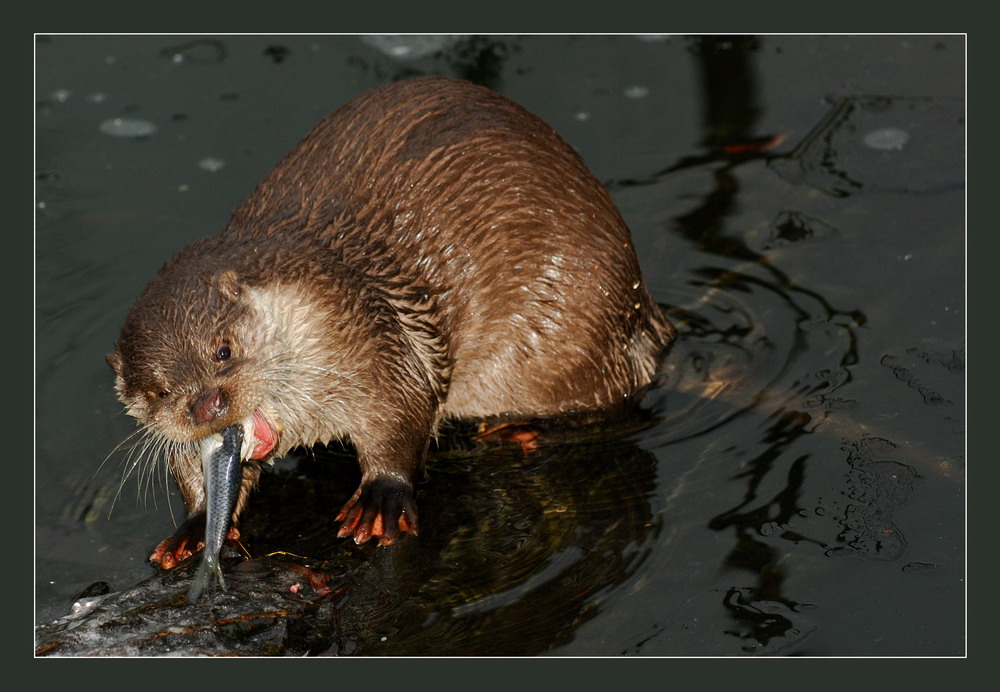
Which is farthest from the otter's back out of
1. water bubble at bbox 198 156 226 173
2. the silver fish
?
water bubble at bbox 198 156 226 173

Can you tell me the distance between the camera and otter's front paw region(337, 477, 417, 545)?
3.69 metres

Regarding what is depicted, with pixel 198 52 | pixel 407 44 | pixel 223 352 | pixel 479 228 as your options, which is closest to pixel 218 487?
pixel 223 352

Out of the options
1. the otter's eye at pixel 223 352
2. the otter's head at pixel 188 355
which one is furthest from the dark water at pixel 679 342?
the otter's eye at pixel 223 352

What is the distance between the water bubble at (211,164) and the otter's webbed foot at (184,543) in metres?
2.31

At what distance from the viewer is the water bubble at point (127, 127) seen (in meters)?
5.88

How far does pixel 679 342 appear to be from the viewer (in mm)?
4574

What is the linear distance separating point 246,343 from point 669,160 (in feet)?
9.02

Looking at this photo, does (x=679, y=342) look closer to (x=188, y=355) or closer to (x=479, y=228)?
(x=479, y=228)

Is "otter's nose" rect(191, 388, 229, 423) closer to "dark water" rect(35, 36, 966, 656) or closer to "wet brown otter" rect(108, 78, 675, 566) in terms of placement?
"wet brown otter" rect(108, 78, 675, 566)

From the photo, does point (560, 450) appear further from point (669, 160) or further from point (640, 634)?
point (669, 160)

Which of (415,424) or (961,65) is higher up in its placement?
(961,65)

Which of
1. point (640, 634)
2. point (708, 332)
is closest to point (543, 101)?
point (708, 332)

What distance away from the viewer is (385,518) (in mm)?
3707

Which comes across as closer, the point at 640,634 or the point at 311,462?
the point at 640,634
